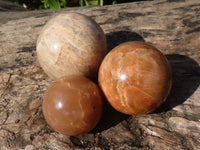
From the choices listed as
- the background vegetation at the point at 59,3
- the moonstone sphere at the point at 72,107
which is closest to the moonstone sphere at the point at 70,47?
the moonstone sphere at the point at 72,107

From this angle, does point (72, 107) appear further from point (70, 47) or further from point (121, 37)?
point (121, 37)

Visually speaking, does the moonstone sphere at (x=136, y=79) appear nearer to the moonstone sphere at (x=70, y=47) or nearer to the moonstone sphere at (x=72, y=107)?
the moonstone sphere at (x=72, y=107)

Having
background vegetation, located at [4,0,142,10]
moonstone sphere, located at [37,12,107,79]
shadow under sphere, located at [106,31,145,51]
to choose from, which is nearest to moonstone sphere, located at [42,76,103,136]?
moonstone sphere, located at [37,12,107,79]

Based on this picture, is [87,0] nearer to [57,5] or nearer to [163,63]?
[57,5]

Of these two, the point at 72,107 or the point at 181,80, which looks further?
the point at 181,80

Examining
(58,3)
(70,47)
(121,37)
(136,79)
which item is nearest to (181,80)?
(136,79)

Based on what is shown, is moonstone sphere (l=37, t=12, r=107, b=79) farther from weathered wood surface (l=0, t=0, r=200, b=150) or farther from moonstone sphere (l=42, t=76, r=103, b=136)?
weathered wood surface (l=0, t=0, r=200, b=150)
